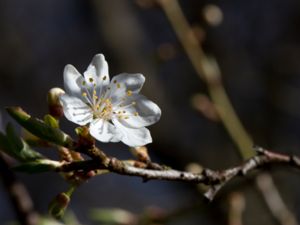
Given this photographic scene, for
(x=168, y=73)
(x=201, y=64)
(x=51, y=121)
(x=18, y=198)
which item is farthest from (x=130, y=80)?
(x=168, y=73)

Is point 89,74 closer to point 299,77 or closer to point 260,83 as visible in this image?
point 260,83

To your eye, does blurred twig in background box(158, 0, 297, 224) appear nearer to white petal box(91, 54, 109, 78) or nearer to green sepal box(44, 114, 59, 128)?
white petal box(91, 54, 109, 78)

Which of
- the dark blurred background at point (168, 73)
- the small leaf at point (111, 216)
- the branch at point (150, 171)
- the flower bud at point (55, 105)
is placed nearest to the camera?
the branch at point (150, 171)

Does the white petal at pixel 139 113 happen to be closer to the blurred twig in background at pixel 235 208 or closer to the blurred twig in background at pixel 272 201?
the blurred twig in background at pixel 235 208

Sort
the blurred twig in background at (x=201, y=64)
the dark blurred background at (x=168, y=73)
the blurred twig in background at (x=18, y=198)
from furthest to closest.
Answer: the dark blurred background at (x=168, y=73) → the blurred twig in background at (x=201, y=64) → the blurred twig in background at (x=18, y=198)

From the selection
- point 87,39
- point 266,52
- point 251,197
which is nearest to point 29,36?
point 87,39

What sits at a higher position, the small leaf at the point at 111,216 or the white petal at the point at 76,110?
the white petal at the point at 76,110

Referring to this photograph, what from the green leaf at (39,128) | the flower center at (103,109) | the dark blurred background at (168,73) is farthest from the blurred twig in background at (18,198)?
the dark blurred background at (168,73)

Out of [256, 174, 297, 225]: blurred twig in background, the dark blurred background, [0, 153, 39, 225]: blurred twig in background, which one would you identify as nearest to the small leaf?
[0, 153, 39, 225]: blurred twig in background
